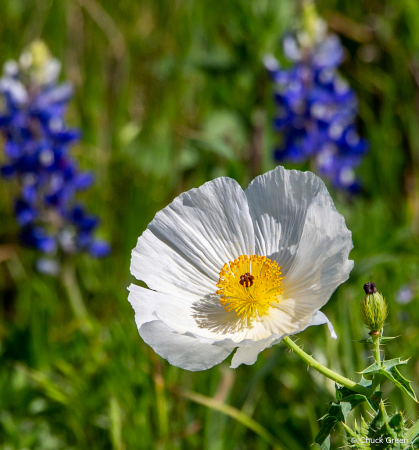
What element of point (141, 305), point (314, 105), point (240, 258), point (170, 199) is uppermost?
point (314, 105)

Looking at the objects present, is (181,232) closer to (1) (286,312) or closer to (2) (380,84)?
(1) (286,312)

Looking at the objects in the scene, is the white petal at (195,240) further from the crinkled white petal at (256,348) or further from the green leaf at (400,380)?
the green leaf at (400,380)

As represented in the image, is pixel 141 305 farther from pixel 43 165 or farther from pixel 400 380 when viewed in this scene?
pixel 43 165

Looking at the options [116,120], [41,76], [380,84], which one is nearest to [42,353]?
[41,76]

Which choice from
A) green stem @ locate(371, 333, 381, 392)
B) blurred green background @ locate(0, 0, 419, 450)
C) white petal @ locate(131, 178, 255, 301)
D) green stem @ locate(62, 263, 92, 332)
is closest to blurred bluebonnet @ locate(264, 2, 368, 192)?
blurred green background @ locate(0, 0, 419, 450)

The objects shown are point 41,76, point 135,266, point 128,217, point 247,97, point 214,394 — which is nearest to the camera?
point 135,266

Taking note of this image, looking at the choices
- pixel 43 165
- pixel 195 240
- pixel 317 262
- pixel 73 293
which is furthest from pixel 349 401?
pixel 43 165

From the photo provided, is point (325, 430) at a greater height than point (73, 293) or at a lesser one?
lesser
